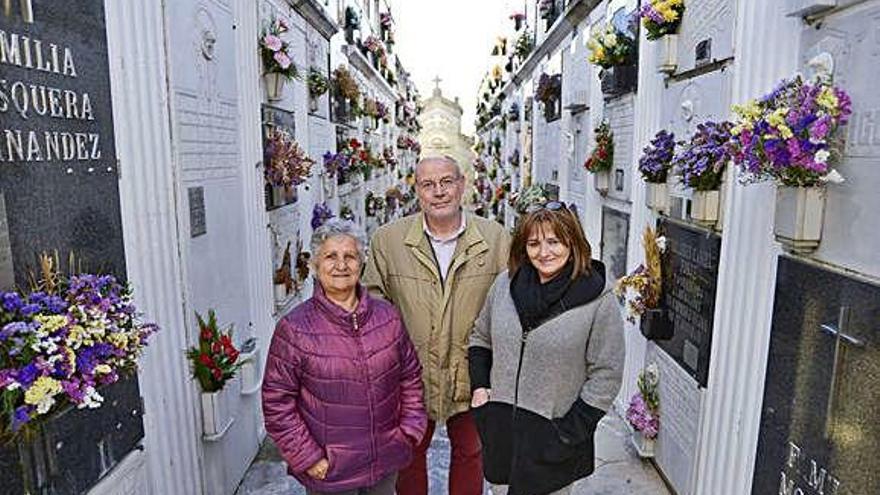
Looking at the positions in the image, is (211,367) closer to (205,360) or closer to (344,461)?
(205,360)

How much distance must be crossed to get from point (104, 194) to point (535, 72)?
34.1 ft

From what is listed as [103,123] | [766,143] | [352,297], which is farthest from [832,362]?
[103,123]

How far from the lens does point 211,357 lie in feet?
10.3

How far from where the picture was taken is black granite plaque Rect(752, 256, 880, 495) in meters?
1.99

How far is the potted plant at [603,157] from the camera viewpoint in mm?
5453

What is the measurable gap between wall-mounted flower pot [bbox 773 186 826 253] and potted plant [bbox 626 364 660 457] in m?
1.98

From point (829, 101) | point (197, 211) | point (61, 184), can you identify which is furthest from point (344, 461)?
point (829, 101)

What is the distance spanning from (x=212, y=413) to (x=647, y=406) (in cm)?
284

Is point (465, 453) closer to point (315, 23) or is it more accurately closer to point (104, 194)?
point (104, 194)

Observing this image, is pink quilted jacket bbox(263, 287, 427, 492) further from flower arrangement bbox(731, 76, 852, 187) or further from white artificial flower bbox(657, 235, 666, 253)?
white artificial flower bbox(657, 235, 666, 253)

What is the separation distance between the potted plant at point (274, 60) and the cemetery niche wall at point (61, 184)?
7.25ft

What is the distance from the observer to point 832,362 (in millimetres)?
2176

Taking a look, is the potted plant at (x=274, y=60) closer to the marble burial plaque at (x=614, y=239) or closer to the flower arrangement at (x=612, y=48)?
→ the flower arrangement at (x=612, y=48)

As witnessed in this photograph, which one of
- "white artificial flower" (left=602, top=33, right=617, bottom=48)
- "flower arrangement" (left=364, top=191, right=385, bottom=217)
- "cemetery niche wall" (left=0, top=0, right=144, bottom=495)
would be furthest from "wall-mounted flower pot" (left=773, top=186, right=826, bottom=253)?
"flower arrangement" (left=364, top=191, right=385, bottom=217)
